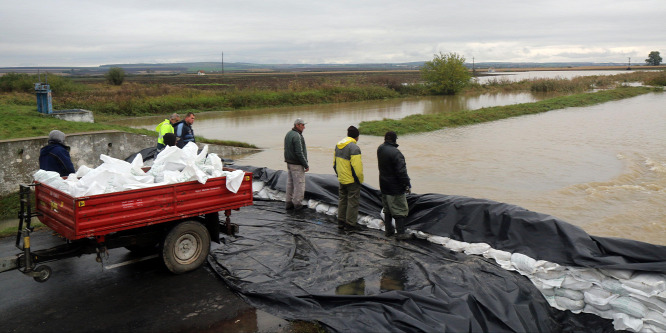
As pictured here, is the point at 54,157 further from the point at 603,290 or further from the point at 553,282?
the point at 603,290

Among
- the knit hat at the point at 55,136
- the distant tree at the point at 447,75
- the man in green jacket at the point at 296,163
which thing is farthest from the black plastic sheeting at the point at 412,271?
the distant tree at the point at 447,75

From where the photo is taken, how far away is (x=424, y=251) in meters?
6.92

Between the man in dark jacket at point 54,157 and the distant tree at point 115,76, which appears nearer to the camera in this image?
the man in dark jacket at point 54,157

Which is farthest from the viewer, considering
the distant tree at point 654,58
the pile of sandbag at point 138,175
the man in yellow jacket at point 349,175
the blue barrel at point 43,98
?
the distant tree at point 654,58

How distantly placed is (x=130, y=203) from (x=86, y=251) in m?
Answer: 0.77

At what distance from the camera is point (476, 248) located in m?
6.63

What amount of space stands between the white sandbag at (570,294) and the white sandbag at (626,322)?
0.37 metres

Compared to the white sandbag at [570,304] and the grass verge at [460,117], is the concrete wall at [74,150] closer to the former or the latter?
the white sandbag at [570,304]

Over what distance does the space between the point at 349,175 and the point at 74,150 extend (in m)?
7.74

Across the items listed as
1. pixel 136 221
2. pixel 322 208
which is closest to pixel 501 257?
pixel 322 208

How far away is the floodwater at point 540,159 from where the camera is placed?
11.4 meters

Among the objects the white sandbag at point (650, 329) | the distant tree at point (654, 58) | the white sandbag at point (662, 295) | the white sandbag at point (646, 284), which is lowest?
the white sandbag at point (650, 329)

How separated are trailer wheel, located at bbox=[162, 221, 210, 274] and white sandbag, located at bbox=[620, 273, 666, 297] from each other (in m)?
4.96

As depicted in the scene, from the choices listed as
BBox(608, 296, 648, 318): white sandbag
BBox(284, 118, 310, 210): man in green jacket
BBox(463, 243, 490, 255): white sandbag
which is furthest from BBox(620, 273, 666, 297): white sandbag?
BBox(284, 118, 310, 210): man in green jacket
